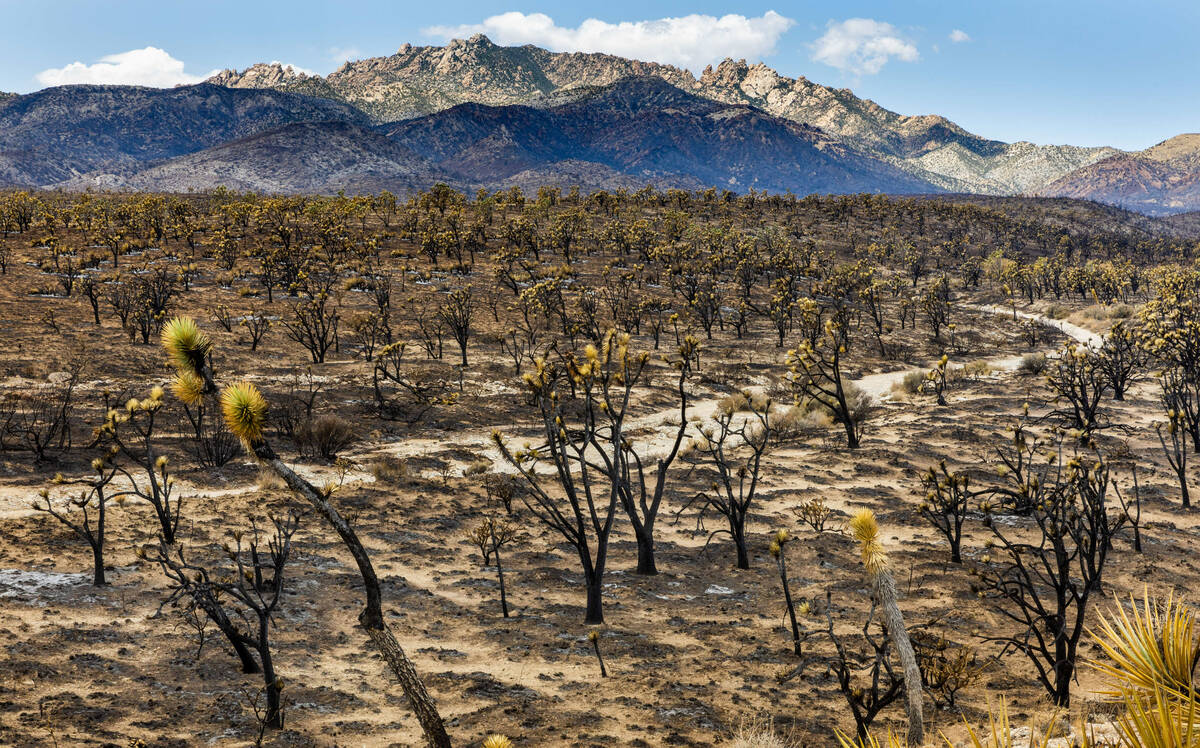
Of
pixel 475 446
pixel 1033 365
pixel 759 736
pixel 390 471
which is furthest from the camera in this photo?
pixel 1033 365

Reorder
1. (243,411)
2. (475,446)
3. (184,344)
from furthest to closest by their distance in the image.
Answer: (475,446) → (184,344) → (243,411)

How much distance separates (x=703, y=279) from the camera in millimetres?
59188

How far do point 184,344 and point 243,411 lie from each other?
0.98m

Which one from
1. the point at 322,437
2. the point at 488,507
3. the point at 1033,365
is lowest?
the point at 488,507

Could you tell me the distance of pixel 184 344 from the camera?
22.7 feet

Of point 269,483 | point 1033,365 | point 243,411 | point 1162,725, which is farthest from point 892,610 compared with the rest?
point 1033,365

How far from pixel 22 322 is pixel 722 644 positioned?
3792cm

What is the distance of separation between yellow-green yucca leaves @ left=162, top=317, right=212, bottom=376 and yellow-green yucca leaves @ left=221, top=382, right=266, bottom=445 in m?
0.56

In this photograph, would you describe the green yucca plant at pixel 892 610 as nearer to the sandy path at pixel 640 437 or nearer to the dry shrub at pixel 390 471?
the sandy path at pixel 640 437

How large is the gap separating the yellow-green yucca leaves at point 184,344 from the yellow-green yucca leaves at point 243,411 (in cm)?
56

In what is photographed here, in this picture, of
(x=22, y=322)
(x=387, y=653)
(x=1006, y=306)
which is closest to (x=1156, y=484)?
(x=387, y=653)

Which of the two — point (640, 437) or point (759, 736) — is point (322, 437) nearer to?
point (640, 437)

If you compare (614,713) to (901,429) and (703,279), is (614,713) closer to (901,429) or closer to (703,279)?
(901,429)

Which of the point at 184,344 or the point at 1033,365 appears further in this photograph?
the point at 1033,365
